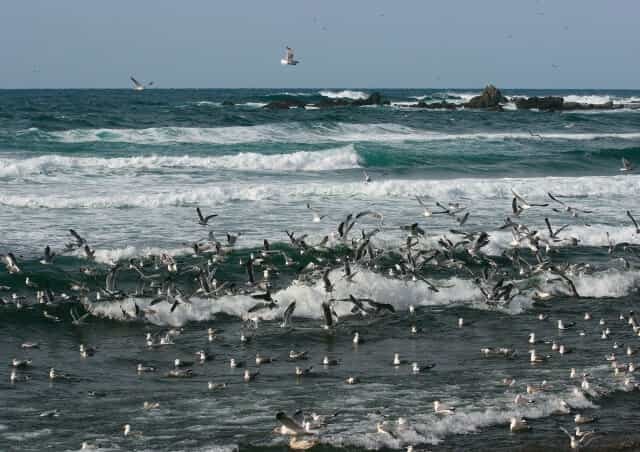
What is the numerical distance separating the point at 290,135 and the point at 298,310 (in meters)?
36.1

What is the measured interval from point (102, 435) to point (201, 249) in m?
9.58

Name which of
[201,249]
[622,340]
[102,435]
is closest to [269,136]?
[201,249]

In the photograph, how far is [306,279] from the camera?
17.3 m

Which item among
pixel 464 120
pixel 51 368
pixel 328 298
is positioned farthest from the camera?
pixel 464 120

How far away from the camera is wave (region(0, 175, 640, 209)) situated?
26203 millimetres

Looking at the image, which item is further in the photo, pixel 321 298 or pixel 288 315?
pixel 321 298

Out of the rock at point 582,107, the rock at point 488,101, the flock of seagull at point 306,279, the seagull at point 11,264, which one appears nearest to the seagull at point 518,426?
the flock of seagull at point 306,279

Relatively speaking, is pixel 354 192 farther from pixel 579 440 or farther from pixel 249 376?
pixel 579 440

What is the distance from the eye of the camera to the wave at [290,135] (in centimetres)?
4747

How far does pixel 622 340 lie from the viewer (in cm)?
1445

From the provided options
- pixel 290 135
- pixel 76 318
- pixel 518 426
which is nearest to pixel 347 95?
pixel 290 135

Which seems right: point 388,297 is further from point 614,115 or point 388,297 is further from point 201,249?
point 614,115

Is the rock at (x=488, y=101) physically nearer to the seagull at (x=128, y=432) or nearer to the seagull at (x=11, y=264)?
the seagull at (x=11, y=264)

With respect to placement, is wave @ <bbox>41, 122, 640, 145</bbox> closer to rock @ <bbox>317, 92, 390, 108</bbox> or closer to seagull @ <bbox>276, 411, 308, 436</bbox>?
rock @ <bbox>317, 92, 390, 108</bbox>
